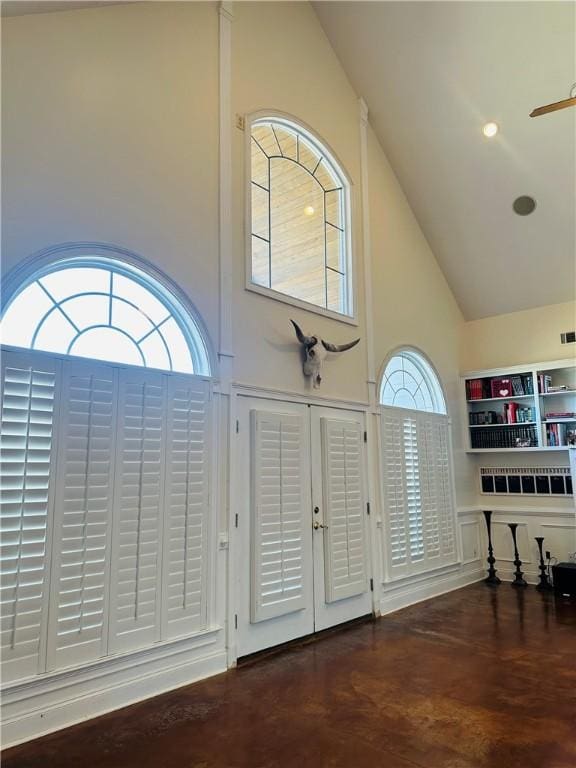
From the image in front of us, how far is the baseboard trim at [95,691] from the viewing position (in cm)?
272

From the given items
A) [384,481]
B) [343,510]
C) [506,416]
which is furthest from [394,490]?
[506,416]

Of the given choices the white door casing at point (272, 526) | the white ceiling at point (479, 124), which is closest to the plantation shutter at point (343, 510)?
the white door casing at point (272, 526)

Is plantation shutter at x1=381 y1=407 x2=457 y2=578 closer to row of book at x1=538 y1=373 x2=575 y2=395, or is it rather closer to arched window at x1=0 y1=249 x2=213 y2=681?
row of book at x1=538 y1=373 x2=575 y2=395

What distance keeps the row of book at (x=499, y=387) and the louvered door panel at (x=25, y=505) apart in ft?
18.2

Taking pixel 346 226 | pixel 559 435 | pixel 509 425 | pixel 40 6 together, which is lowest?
pixel 559 435

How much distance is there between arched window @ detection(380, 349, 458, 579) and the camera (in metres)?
5.46

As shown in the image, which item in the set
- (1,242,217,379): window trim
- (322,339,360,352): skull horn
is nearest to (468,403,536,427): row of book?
(322,339,360,352): skull horn

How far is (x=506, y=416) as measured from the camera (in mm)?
6633

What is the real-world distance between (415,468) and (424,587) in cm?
131

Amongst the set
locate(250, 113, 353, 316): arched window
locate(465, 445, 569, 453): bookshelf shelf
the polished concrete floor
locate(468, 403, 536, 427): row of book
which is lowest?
the polished concrete floor

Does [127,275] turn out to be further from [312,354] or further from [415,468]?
[415,468]

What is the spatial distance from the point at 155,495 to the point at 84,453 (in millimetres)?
574

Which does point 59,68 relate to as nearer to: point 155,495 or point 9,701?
point 155,495

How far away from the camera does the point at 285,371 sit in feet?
15.0
